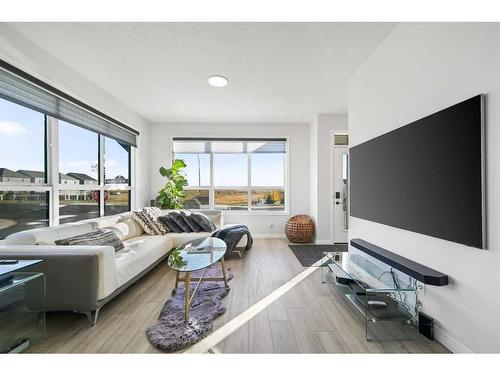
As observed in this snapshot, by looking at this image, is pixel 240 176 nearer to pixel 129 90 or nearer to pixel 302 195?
pixel 302 195

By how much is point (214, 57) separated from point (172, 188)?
109 inches

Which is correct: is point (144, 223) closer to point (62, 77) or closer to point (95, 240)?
point (95, 240)

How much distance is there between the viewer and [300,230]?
14.9 ft

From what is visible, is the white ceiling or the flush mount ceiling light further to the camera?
the flush mount ceiling light

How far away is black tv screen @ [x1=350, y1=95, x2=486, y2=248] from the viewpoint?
53.3 inches

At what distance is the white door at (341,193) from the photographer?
4523 millimetres

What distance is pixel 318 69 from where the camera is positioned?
2.81 m

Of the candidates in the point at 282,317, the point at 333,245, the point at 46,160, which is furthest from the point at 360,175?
the point at 46,160

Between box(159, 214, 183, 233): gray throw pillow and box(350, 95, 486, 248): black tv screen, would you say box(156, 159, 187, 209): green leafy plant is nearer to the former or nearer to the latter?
box(159, 214, 183, 233): gray throw pillow

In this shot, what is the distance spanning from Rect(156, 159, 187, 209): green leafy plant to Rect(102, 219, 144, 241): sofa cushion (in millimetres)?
942

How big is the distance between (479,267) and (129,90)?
4.10 meters

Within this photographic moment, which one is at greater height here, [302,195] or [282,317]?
[302,195]

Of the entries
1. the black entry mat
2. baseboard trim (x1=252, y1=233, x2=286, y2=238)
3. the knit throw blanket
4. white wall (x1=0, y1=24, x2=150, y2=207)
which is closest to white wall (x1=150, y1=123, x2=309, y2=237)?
baseboard trim (x1=252, y1=233, x2=286, y2=238)

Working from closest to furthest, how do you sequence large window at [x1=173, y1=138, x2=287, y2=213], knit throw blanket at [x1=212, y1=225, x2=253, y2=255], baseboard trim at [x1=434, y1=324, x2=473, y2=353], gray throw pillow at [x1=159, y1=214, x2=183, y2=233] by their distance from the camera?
baseboard trim at [x1=434, y1=324, x2=473, y2=353]
knit throw blanket at [x1=212, y1=225, x2=253, y2=255]
gray throw pillow at [x1=159, y1=214, x2=183, y2=233]
large window at [x1=173, y1=138, x2=287, y2=213]
